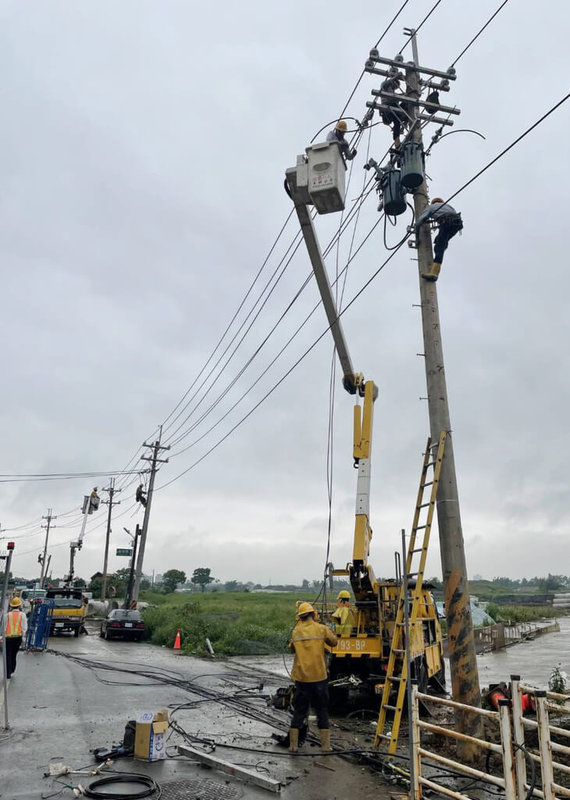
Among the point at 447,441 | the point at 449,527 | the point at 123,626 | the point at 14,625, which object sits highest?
the point at 447,441

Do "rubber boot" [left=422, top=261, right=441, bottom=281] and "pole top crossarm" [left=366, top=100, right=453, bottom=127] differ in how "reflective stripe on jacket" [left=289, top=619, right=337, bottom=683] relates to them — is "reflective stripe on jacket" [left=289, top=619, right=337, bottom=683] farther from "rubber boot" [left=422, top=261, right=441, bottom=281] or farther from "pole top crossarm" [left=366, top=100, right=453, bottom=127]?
"pole top crossarm" [left=366, top=100, right=453, bottom=127]

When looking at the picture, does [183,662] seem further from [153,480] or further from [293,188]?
[153,480]

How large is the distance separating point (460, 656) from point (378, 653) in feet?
8.95

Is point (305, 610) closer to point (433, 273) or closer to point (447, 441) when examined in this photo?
point (447, 441)

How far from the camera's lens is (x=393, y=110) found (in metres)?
9.78

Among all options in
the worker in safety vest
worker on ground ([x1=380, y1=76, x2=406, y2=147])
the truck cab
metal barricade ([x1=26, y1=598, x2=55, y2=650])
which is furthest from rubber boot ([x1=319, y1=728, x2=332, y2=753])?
the truck cab

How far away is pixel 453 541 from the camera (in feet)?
25.9

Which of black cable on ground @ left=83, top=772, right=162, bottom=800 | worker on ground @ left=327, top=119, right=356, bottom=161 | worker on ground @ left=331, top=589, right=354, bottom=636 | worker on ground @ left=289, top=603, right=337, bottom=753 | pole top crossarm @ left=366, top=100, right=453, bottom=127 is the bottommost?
black cable on ground @ left=83, top=772, right=162, bottom=800

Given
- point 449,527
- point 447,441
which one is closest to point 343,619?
point 449,527

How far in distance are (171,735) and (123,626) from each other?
19.2 meters

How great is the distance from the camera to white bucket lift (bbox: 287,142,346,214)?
845cm

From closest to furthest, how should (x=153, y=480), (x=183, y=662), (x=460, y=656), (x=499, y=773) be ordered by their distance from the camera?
(x=499, y=773) < (x=460, y=656) < (x=183, y=662) < (x=153, y=480)

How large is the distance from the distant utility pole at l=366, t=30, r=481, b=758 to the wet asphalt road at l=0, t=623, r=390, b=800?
5.56 ft

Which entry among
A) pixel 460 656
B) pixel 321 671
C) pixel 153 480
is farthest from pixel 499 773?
pixel 153 480
